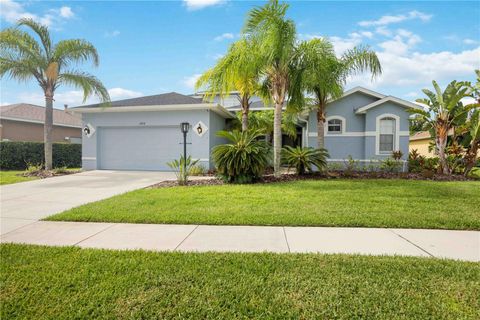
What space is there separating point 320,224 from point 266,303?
2434mm

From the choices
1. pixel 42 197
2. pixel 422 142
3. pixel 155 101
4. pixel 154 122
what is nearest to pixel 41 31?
pixel 155 101

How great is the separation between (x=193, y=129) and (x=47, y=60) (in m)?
7.18

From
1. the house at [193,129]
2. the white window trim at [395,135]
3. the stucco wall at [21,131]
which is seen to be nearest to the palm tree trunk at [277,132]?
the house at [193,129]

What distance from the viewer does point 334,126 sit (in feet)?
43.4

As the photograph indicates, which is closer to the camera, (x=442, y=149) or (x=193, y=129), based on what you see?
(x=442, y=149)

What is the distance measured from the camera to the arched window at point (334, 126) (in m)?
13.2

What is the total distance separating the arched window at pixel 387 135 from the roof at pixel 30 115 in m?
19.2

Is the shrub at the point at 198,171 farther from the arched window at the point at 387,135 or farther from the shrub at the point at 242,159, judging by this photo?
the arched window at the point at 387,135

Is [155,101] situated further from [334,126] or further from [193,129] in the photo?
[334,126]

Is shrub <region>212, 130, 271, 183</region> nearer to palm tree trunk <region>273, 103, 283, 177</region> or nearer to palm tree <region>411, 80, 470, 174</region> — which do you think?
palm tree trunk <region>273, 103, 283, 177</region>

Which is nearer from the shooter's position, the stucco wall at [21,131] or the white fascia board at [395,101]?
the white fascia board at [395,101]

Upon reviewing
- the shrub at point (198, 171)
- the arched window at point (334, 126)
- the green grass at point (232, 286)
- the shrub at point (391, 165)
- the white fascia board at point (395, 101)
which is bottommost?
the green grass at point (232, 286)

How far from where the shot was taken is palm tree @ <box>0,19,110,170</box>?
1059cm

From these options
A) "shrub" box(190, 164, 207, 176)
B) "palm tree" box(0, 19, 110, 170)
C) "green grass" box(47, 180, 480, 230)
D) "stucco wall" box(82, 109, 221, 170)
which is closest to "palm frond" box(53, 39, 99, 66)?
"palm tree" box(0, 19, 110, 170)
